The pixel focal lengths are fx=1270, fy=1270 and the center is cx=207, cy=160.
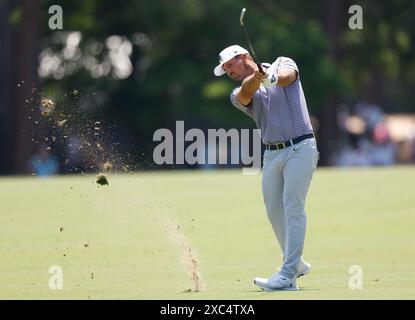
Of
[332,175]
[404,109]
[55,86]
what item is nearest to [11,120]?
[55,86]

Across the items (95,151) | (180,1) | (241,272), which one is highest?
(180,1)

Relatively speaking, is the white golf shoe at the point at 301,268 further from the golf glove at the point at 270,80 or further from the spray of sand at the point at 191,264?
the golf glove at the point at 270,80

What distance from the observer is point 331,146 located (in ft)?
189

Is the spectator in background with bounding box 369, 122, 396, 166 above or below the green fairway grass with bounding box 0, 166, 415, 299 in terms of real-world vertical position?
above

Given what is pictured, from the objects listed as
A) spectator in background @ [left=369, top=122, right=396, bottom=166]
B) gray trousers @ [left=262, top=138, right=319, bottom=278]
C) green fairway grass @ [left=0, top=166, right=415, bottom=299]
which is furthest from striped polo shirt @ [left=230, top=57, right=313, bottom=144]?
spectator in background @ [left=369, top=122, right=396, bottom=166]

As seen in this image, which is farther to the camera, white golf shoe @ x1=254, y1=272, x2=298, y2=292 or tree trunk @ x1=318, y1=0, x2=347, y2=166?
tree trunk @ x1=318, y1=0, x2=347, y2=166

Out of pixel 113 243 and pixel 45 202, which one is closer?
pixel 113 243

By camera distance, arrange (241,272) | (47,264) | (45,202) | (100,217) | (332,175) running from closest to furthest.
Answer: (241,272) < (47,264) < (100,217) < (45,202) < (332,175)

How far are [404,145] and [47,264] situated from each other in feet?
175

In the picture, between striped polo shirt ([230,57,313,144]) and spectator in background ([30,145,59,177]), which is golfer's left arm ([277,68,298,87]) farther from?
spectator in background ([30,145,59,177])

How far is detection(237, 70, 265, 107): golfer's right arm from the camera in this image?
36.5 ft

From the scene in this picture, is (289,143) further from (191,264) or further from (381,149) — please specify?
(381,149)

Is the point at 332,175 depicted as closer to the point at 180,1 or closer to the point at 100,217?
the point at 100,217

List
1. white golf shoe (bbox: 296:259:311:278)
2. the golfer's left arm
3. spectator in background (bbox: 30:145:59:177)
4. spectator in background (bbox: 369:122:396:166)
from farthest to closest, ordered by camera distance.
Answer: spectator in background (bbox: 369:122:396:166) → spectator in background (bbox: 30:145:59:177) → white golf shoe (bbox: 296:259:311:278) → the golfer's left arm
